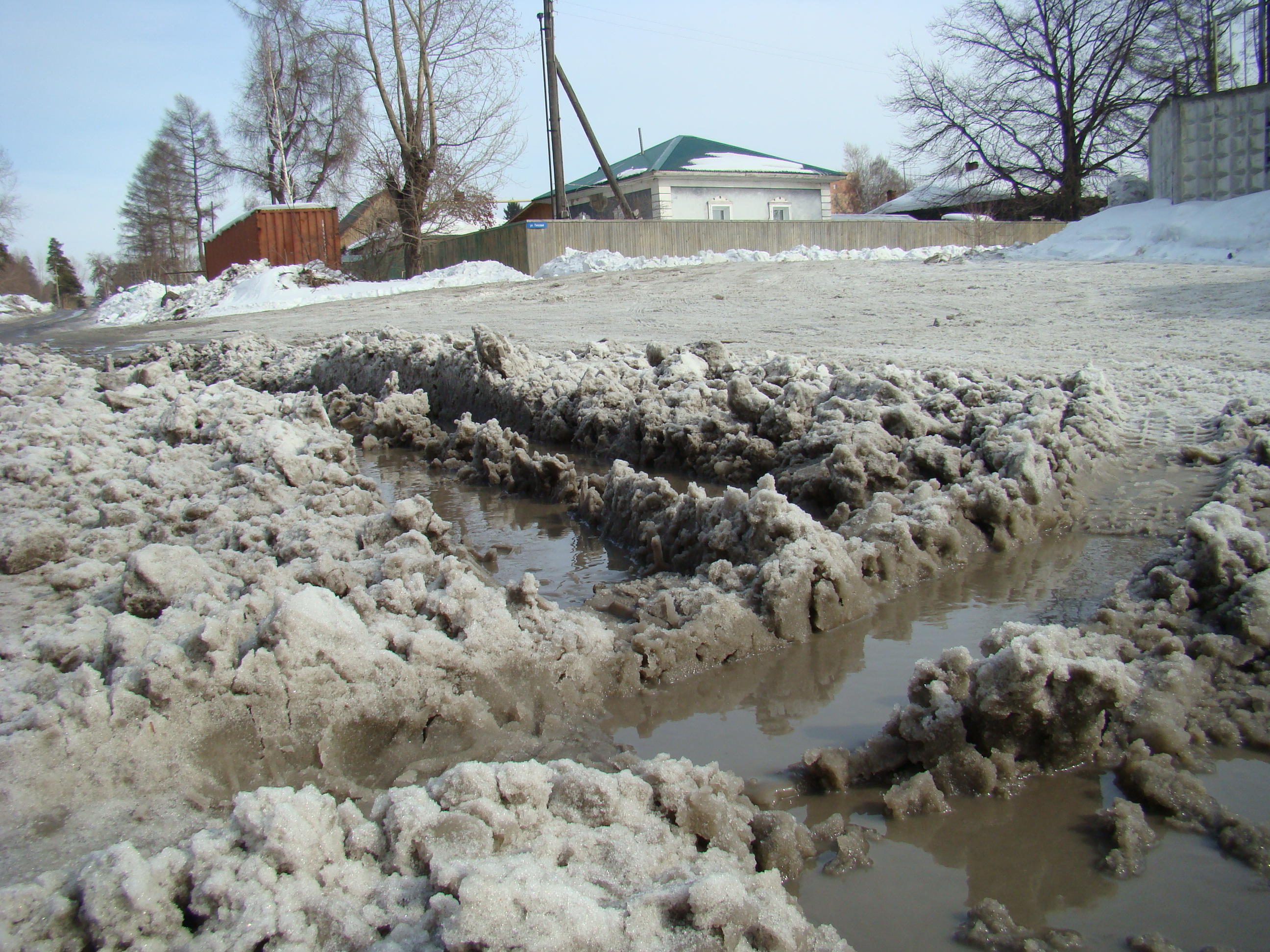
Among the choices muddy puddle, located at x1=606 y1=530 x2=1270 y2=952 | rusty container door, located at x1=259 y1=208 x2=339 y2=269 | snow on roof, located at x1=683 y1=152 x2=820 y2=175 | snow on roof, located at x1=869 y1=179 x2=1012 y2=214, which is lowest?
muddy puddle, located at x1=606 y1=530 x2=1270 y2=952

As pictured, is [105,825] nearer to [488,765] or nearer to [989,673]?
[488,765]

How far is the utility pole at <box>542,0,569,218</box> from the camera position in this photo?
21609 millimetres

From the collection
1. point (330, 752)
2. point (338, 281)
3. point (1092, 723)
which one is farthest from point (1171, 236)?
point (338, 281)

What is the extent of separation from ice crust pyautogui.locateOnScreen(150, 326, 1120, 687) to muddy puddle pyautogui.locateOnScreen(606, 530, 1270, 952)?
15 centimetres

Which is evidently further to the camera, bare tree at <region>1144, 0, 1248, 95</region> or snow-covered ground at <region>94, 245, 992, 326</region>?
bare tree at <region>1144, 0, 1248, 95</region>

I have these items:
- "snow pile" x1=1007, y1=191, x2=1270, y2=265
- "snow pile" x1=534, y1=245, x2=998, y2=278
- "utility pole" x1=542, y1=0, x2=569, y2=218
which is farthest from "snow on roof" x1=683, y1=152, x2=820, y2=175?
"snow pile" x1=1007, y1=191, x2=1270, y2=265

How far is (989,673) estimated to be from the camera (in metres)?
1.96

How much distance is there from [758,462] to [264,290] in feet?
61.6

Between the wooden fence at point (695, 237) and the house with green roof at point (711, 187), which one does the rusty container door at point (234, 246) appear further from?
the house with green roof at point (711, 187)

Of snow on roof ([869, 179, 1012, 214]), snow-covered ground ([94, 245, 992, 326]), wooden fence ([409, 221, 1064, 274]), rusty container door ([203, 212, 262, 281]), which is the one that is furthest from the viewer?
snow on roof ([869, 179, 1012, 214])

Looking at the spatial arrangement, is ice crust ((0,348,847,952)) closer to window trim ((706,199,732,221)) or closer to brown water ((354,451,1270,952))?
brown water ((354,451,1270,952))

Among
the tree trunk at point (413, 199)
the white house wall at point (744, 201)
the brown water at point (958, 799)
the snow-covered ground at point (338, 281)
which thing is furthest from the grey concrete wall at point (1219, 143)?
the tree trunk at point (413, 199)

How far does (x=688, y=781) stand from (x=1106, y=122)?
27.9 metres

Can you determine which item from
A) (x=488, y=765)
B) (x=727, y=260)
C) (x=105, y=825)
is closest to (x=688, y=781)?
(x=488, y=765)
